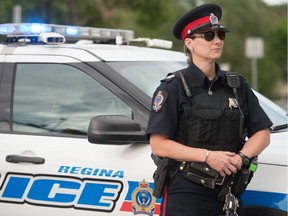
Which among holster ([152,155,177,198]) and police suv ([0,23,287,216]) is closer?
holster ([152,155,177,198])

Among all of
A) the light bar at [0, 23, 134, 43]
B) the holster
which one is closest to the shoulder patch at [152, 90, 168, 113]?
the holster

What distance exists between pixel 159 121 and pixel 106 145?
0.88m

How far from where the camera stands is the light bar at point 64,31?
15.8 ft

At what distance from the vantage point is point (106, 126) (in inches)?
153

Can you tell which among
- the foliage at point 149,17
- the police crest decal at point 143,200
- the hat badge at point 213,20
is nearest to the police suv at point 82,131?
the police crest decal at point 143,200

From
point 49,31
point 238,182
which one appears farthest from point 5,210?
point 238,182

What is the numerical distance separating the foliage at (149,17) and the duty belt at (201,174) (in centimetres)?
1618

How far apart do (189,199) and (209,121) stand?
384 millimetres

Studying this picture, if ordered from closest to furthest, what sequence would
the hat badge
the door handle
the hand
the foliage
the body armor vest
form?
the hand < the body armor vest < the hat badge < the door handle < the foliage

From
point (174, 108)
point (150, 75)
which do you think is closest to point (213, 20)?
point (174, 108)

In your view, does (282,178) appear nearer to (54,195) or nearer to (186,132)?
(186,132)

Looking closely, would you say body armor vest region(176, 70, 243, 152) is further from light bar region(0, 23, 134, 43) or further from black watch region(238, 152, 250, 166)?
light bar region(0, 23, 134, 43)

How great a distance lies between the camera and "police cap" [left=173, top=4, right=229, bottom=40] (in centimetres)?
350

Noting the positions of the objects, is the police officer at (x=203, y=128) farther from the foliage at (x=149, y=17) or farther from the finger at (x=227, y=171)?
the foliage at (x=149, y=17)
